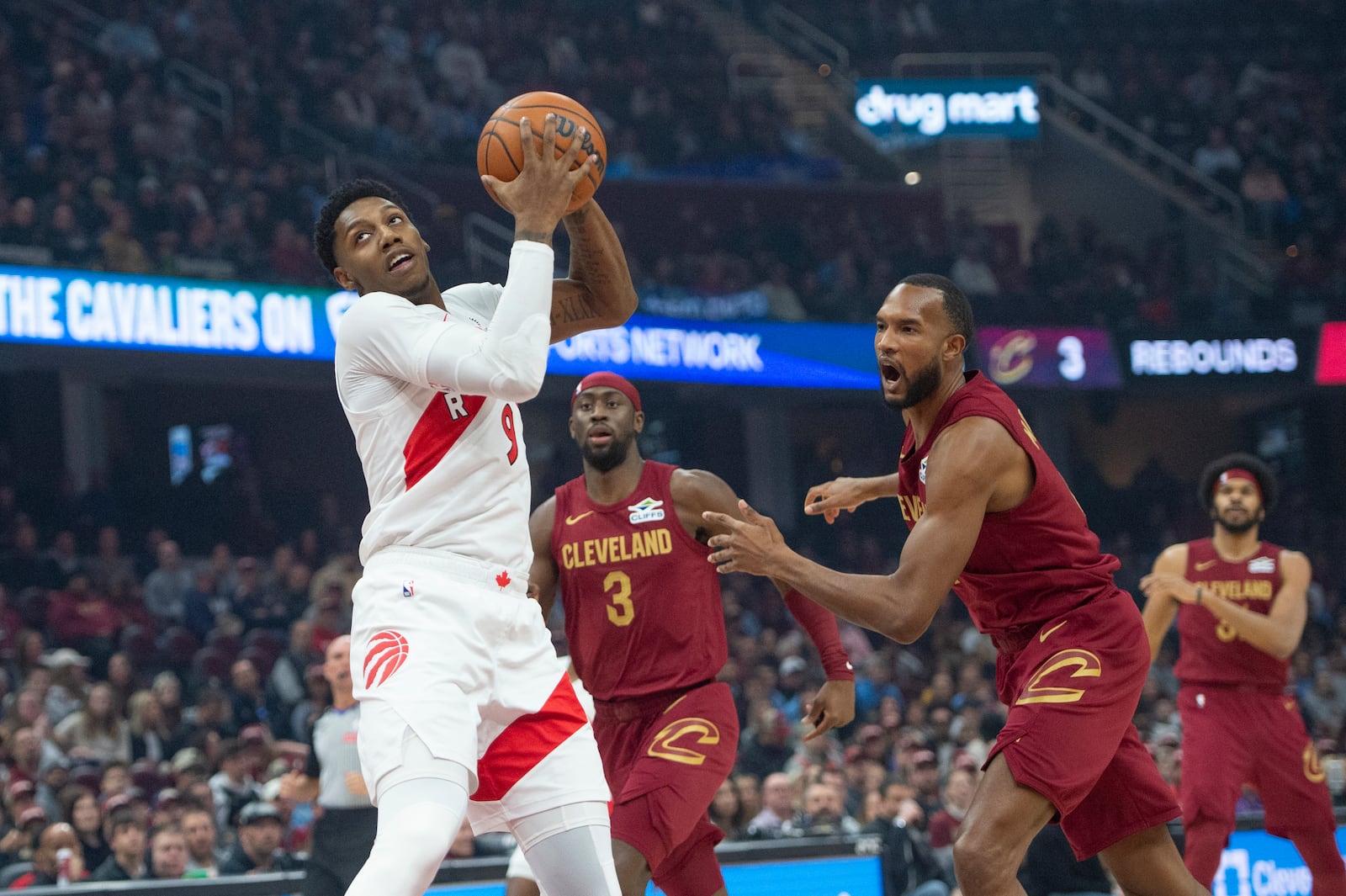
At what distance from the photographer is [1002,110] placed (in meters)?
25.0

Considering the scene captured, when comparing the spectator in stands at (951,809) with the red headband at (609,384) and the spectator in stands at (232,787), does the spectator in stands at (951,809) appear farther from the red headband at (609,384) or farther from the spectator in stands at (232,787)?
the red headband at (609,384)

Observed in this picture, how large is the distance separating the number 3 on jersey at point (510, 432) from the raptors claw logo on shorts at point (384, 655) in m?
0.57

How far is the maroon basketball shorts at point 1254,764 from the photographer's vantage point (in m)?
7.22

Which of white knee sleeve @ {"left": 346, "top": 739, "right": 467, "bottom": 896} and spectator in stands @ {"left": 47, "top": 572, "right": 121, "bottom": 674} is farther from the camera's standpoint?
→ spectator in stands @ {"left": 47, "top": 572, "right": 121, "bottom": 674}

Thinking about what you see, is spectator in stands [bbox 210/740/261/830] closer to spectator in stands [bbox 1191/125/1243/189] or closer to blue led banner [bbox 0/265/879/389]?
blue led banner [bbox 0/265/879/389]

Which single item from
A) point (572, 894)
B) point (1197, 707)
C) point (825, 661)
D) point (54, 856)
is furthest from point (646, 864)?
point (54, 856)

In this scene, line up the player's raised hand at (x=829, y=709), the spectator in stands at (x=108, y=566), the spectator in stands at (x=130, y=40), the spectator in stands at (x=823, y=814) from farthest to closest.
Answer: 1. the spectator in stands at (x=130, y=40)
2. the spectator in stands at (x=108, y=566)
3. the spectator in stands at (x=823, y=814)
4. the player's raised hand at (x=829, y=709)

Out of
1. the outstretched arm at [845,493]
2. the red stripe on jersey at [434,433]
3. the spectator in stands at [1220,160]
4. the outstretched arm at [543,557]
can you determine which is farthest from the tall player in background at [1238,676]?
the spectator in stands at [1220,160]

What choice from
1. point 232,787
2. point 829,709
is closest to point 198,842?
point 232,787

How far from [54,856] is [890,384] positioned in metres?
6.07

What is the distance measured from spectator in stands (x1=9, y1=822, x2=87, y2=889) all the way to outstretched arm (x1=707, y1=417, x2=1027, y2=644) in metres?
5.57

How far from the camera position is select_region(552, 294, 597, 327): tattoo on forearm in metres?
4.48

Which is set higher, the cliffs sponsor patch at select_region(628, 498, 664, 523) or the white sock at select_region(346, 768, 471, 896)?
the cliffs sponsor patch at select_region(628, 498, 664, 523)

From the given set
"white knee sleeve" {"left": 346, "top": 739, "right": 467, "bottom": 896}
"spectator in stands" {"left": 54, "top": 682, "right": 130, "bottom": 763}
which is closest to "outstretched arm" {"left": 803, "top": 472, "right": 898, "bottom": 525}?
"white knee sleeve" {"left": 346, "top": 739, "right": 467, "bottom": 896}
